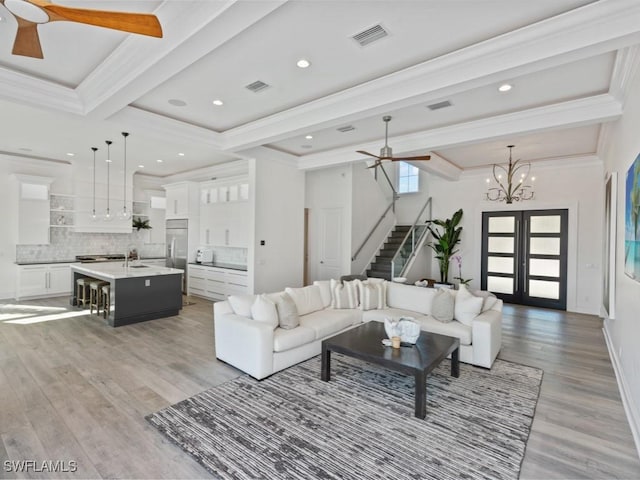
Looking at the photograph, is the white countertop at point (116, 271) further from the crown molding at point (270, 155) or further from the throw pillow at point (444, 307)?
the throw pillow at point (444, 307)

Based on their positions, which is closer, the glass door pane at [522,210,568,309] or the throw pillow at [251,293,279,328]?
the throw pillow at [251,293,279,328]

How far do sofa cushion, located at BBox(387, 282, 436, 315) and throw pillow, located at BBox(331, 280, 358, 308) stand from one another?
0.62m

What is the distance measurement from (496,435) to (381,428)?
3.01ft

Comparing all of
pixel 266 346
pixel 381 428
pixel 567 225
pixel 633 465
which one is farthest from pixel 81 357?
pixel 567 225

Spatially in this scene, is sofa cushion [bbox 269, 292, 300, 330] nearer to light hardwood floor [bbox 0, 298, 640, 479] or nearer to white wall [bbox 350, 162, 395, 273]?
light hardwood floor [bbox 0, 298, 640, 479]

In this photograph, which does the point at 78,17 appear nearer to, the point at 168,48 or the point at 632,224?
the point at 168,48

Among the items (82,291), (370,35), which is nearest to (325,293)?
(370,35)

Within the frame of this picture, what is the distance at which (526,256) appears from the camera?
7.69 m

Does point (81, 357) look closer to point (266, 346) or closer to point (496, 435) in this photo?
point (266, 346)

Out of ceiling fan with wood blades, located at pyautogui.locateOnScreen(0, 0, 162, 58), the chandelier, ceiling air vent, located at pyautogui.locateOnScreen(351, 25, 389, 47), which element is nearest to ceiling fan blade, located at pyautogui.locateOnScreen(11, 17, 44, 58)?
ceiling fan with wood blades, located at pyautogui.locateOnScreen(0, 0, 162, 58)

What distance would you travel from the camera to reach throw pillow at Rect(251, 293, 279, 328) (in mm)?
3857

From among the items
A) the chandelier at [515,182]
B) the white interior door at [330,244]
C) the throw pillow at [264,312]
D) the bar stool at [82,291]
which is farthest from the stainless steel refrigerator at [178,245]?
the chandelier at [515,182]

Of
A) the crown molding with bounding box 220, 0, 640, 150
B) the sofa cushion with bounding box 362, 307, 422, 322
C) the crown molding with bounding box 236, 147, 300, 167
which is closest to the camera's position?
the crown molding with bounding box 220, 0, 640, 150

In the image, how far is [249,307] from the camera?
13.3ft
